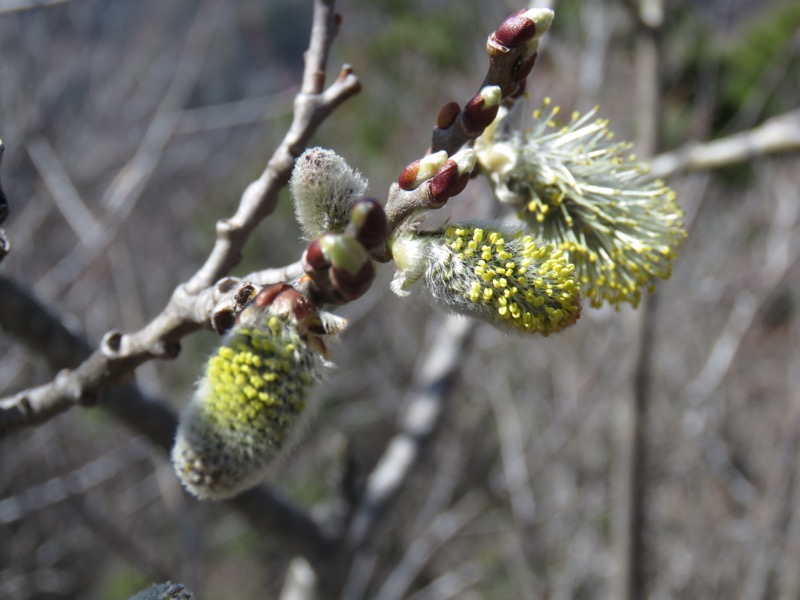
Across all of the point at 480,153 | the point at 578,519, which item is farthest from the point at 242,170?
the point at 480,153

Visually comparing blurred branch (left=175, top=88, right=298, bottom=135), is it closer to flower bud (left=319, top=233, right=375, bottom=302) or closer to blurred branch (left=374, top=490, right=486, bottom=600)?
blurred branch (left=374, top=490, right=486, bottom=600)

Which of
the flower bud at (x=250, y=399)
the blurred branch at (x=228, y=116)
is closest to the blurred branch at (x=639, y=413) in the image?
the blurred branch at (x=228, y=116)

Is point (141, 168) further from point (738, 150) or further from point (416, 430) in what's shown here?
point (738, 150)

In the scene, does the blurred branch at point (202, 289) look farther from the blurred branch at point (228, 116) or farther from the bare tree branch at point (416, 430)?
the blurred branch at point (228, 116)

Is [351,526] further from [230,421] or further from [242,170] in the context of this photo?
[242,170]

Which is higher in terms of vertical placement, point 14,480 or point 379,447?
point 14,480

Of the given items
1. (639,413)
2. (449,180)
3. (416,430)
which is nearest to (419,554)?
(416,430)

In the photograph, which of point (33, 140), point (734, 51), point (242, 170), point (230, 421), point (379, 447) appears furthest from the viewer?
point (734, 51)

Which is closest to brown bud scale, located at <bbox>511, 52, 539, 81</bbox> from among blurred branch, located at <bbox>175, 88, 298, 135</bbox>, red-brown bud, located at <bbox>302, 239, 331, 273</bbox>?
red-brown bud, located at <bbox>302, 239, 331, 273</bbox>
